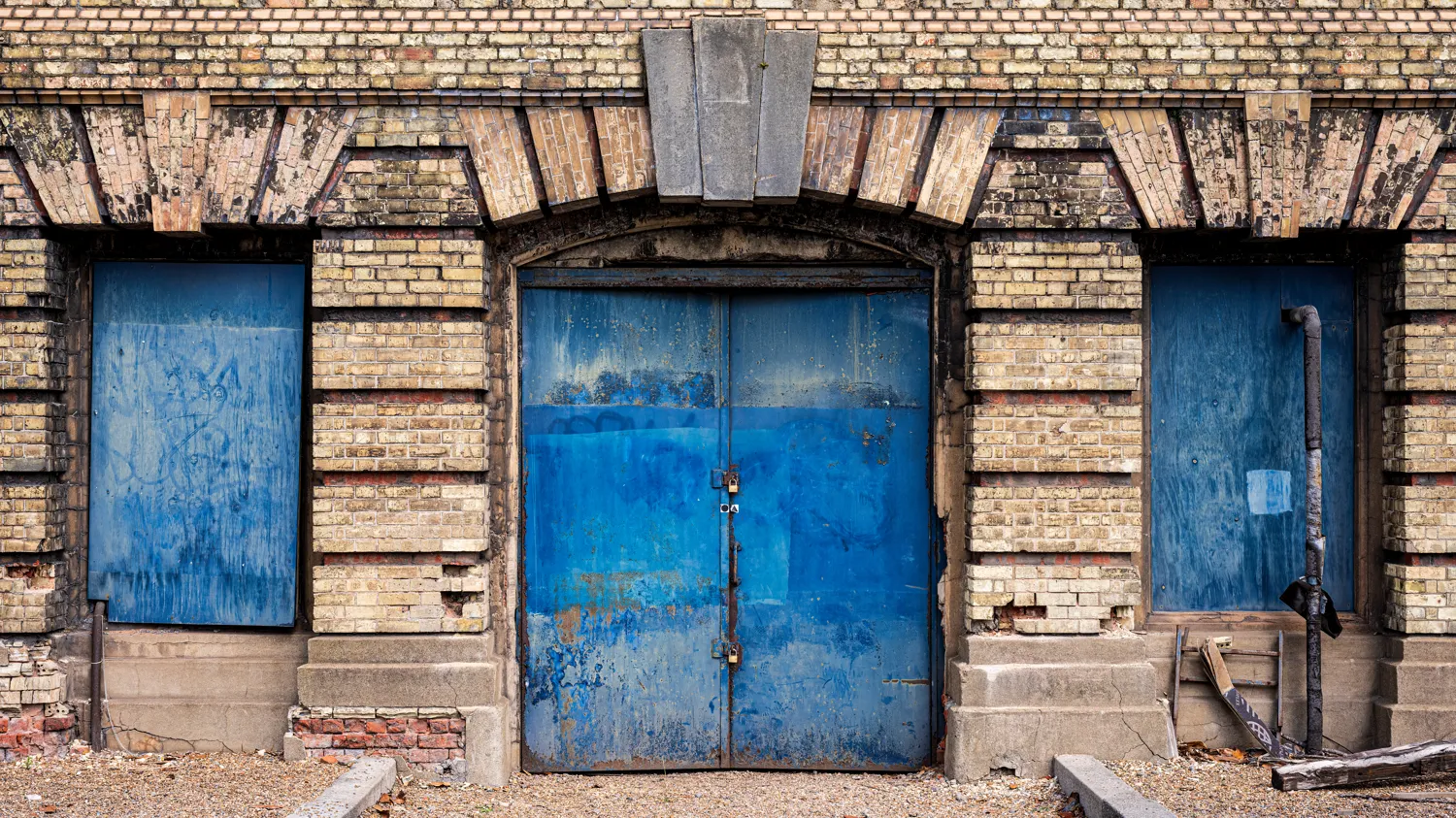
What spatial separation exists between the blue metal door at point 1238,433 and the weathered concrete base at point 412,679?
3807 millimetres

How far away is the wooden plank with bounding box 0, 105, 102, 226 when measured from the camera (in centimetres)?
562

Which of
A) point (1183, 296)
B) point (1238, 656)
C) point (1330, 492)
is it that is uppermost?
point (1183, 296)

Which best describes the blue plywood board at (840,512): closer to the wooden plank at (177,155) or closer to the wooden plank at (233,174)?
the wooden plank at (233,174)

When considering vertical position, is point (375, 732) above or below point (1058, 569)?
below

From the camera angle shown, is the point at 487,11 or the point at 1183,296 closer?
the point at 487,11

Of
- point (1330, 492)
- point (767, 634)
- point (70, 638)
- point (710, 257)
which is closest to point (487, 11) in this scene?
point (710, 257)

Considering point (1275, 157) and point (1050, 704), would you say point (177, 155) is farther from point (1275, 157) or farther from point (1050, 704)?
point (1275, 157)

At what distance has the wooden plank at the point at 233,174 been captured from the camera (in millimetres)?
5594

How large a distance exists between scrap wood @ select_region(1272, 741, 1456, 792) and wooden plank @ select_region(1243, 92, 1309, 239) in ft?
8.79

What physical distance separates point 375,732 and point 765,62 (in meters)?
4.08

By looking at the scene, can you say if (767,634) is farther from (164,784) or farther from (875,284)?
(164,784)

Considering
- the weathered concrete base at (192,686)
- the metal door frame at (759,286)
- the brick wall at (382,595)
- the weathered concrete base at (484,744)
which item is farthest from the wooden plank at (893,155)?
the weathered concrete base at (192,686)

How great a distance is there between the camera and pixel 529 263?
598cm

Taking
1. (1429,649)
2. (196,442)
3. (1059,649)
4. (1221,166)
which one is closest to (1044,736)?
(1059,649)
